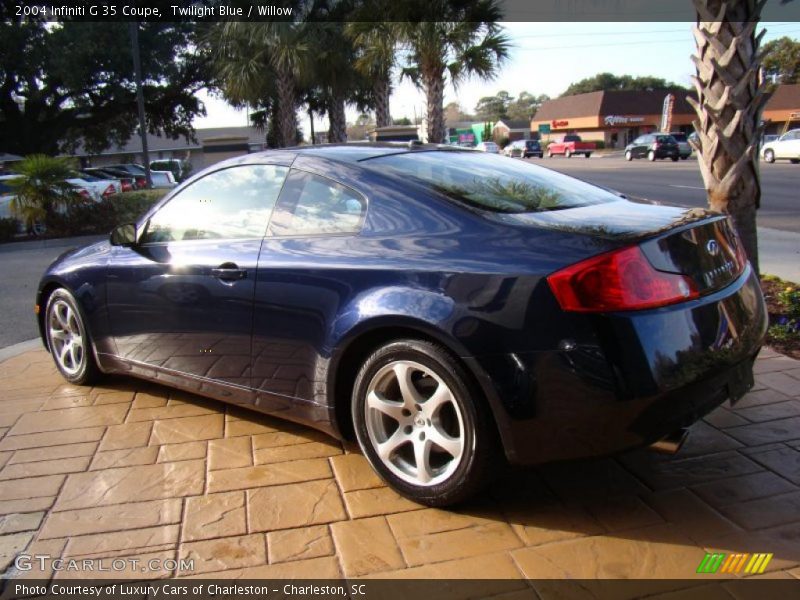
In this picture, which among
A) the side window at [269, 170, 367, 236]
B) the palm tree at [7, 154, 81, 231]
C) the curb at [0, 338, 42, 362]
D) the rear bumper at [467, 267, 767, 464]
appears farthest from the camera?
the palm tree at [7, 154, 81, 231]

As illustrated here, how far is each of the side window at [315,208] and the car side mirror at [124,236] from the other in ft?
3.67

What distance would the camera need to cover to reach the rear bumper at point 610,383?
7.84 ft

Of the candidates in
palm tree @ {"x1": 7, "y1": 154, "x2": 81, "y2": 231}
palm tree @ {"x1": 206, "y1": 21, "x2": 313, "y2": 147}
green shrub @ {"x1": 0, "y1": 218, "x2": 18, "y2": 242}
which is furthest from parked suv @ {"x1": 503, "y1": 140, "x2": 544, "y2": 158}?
green shrub @ {"x1": 0, "y1": 218, "x2": 18, "y2": 242}

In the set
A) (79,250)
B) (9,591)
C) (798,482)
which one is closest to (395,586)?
(9,591)

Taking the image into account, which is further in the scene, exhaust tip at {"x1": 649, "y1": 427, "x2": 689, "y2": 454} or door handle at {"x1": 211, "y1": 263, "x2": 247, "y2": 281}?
door handle at {"x1": 211, "y1": 263, "x2": 247, "y2": 281}

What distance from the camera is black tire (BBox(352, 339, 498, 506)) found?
2621 mm

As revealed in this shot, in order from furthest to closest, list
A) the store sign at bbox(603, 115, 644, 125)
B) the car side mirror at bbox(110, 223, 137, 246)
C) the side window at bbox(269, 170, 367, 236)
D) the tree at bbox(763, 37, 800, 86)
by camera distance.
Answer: the store sign at bbox(603, 115, 644, 125) < the tree at bbox(763, 37, 800, 86) < the car side mirror at bbox(110, 223, 137, 246) < the side window at bbox(269, 170, 367, 236)

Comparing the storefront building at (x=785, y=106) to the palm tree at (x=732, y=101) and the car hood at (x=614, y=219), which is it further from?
the car hood at (x=614, y=219)

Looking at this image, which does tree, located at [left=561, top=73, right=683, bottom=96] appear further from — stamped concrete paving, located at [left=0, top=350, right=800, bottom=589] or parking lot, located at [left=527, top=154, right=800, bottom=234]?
stamped concrete paving, located at [left=0, top=350, right=800, bottom=589]

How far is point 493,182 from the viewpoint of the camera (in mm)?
3322

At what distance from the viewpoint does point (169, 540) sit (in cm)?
273

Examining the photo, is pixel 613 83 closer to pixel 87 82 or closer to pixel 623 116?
pixel 623 116
